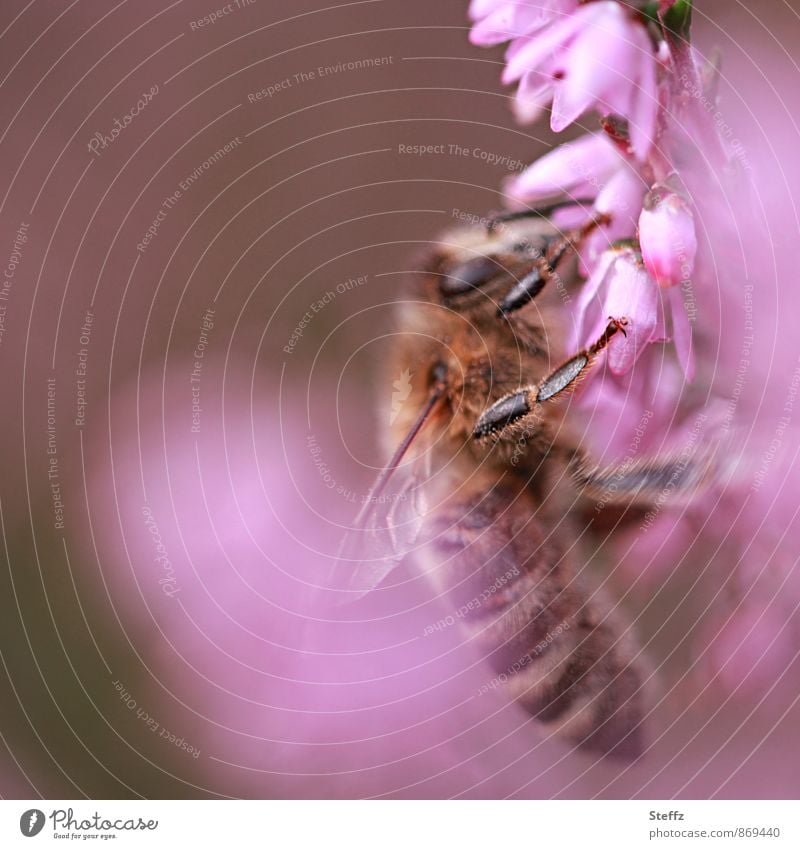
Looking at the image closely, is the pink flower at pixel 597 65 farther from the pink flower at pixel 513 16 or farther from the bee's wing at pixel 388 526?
the bee's wing at pixel 388 526

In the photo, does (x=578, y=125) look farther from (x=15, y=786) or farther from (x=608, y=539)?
(x=15, y=786)

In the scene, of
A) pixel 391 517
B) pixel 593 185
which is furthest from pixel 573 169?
pixel 391 517

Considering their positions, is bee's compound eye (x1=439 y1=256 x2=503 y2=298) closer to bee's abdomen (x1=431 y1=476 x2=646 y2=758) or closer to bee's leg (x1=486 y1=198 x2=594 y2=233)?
bee's leg (x1=486 y1=198 x2=594 y2=233)

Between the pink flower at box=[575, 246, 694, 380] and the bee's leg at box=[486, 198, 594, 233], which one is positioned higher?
the bee's leg at box=[486, 198, 594, 233]

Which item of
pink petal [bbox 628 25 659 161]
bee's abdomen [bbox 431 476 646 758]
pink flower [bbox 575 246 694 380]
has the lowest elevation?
bee's abdomen [bbox 431 476 646 758]

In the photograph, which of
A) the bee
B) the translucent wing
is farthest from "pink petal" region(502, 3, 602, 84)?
the translucent wing

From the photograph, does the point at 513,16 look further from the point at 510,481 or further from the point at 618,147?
the point at 510,481
